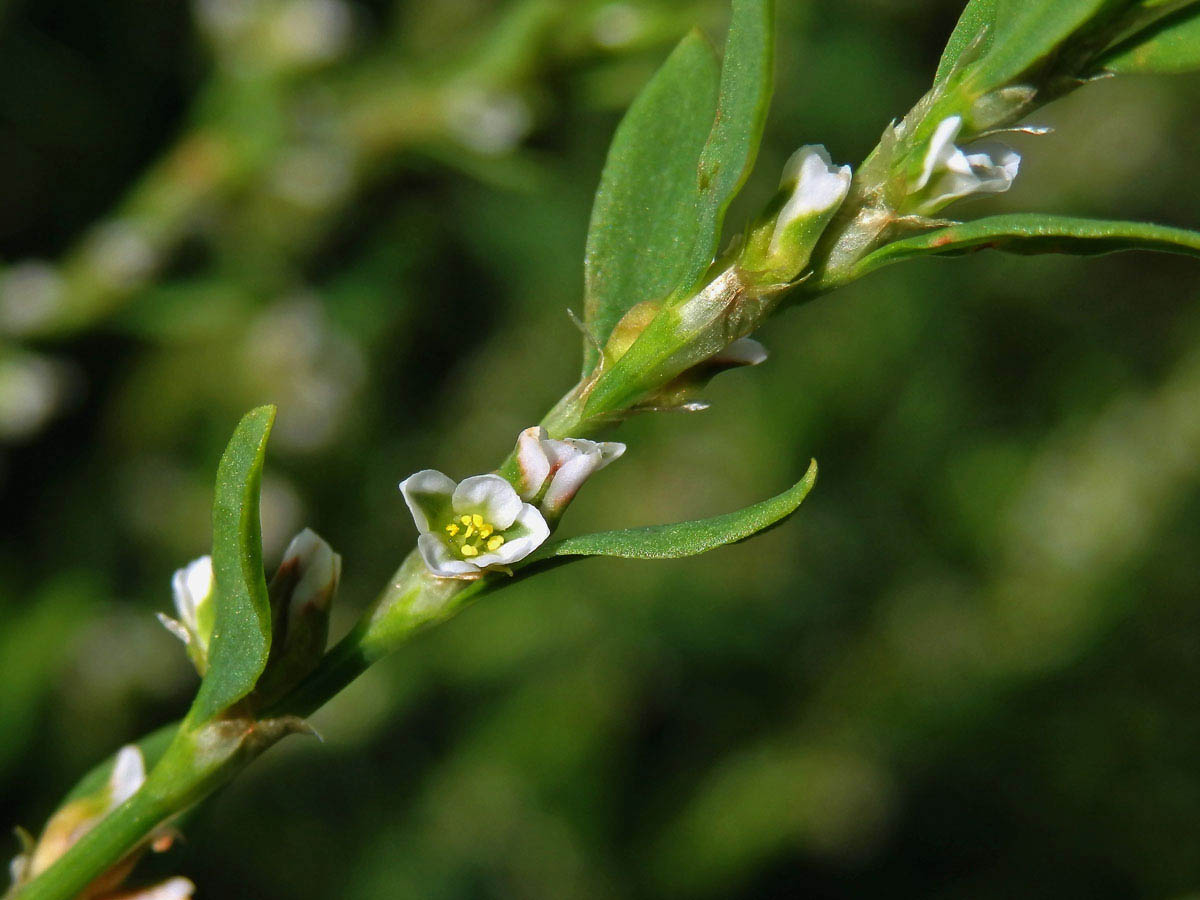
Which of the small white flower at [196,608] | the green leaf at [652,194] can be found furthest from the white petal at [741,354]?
the small white flower at [196,608]

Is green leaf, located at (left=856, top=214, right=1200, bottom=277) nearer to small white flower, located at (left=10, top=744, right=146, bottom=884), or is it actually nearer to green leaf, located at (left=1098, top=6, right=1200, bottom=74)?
green leaf, located at (left=1098, top=6, right=1200, bottom=74)

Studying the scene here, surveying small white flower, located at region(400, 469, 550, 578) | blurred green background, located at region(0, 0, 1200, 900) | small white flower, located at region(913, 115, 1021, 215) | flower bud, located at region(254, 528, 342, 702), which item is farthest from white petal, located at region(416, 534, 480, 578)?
blurred green background, located at region(0, 0, 1200, 900)

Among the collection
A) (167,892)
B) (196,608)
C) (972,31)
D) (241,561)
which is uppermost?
(972,31)

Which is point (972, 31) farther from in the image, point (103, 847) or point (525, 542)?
point (103, 847)

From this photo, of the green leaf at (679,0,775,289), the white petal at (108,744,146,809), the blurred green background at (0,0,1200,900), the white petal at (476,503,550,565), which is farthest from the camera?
the blurred green background at (0,0,1200,900)

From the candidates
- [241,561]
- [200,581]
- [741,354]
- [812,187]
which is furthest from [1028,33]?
[200,581]

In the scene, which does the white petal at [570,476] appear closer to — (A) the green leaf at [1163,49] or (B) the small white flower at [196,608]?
(B) the small white flower at [196,608]

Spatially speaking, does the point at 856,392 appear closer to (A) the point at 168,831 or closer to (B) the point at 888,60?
(B) the point at 888,60
